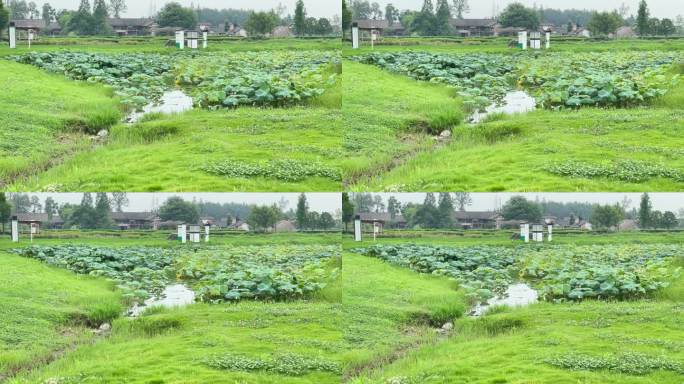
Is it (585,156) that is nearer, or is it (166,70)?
(585,156)

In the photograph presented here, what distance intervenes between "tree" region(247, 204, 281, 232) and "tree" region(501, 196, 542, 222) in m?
2.69

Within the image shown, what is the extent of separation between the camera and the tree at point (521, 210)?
1499 cm

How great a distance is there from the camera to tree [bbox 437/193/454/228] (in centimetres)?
1494

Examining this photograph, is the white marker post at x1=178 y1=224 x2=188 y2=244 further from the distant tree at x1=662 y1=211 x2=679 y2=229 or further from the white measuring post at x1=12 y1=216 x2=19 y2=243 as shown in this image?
the distant tree at x1=662 y1=211 x2=679 y2=229

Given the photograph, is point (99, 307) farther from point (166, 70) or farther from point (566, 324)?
point (566, 324)

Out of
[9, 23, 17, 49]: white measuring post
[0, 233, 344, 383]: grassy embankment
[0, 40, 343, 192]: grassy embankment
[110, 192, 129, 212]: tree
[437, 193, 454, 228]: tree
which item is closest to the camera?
[0, 233, 344, 383]: grassy embankment

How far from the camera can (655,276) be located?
15.3 m

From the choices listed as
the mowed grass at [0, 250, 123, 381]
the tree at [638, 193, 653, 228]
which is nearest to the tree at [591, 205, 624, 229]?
the tree at [638, 193, 653, 228]

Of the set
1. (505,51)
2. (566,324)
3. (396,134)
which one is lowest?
(566,324)

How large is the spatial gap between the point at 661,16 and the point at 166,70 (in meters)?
6.06

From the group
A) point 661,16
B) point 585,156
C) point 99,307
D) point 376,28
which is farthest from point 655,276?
point 99,307

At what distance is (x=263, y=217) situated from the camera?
15.4 meters

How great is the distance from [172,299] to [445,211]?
343 cm

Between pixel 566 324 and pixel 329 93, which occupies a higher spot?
pixel 329 93
